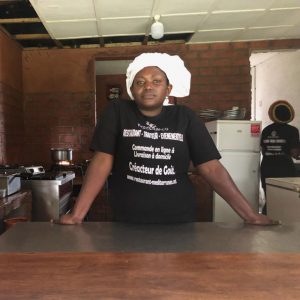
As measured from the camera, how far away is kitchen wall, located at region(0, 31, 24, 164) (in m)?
3.65

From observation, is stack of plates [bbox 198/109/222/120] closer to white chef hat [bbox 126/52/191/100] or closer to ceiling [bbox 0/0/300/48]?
ceiling [bbox 0/0/300/48]

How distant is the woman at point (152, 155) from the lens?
4.37 feet

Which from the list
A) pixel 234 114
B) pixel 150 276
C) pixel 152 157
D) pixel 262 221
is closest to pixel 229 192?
pixel 262 221

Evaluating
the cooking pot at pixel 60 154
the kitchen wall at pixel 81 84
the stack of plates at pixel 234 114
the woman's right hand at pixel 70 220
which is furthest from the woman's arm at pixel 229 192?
the kitchen wall at pixel 81 84

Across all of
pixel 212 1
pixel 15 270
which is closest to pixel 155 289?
pixel 15 270

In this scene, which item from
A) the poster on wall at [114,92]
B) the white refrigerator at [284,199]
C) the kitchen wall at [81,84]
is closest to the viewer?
the white refrigerator at [284,199]

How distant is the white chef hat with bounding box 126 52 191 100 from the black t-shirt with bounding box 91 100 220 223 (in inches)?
5.5

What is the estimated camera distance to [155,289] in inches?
25.8

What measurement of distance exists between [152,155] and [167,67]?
1.31ft

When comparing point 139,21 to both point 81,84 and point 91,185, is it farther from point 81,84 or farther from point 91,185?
point 91,185

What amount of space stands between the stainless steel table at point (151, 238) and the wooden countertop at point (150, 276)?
0.05m

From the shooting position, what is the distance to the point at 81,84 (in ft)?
14.3

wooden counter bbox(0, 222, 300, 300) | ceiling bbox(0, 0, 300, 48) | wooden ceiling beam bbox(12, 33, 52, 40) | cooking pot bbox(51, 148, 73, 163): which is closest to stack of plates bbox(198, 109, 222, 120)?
ceiling bbox(0, 0, 300, 48)

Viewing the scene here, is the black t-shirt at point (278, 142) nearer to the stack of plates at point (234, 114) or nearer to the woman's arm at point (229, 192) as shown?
the stack of plates at point (234, 114)
